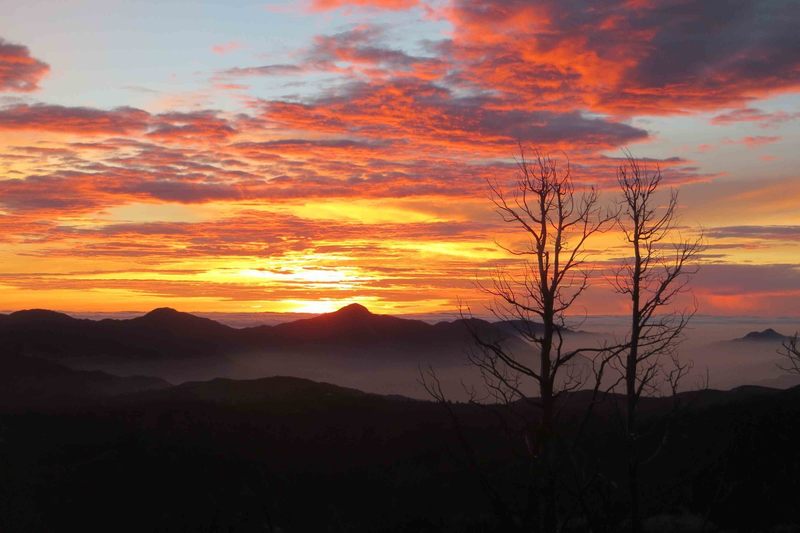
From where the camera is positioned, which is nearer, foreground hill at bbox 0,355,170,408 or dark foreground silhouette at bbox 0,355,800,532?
dark foreground silhouette at bbox 0,355,800,532

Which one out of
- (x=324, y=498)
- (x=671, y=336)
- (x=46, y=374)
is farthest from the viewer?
(x=46, y=374)

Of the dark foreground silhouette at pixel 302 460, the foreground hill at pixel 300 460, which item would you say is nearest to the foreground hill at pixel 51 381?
the dark foreground silhouette at pixel 302 460

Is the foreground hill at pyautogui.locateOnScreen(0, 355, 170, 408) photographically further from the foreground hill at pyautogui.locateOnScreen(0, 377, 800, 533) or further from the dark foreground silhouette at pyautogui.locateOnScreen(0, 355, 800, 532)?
the foreground hill at pyautogui.locateOnScreen(0, 377, 800, 533)

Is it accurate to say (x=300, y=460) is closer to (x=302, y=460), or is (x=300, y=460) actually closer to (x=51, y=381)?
(x=302, y=460)

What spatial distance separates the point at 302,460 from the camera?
56.4m

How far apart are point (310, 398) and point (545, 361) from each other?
65.1 meters

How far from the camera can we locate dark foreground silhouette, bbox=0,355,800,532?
39.8 metres

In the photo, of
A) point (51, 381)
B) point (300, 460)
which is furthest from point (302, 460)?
point (51, 381)

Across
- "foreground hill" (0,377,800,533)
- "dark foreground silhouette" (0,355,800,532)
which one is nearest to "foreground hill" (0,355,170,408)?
"dark foreground silhouette" (0,355,800,532)

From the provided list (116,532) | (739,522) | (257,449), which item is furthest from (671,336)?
(257,449)

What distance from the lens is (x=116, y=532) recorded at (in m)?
43.4

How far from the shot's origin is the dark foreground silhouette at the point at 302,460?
39812 mm

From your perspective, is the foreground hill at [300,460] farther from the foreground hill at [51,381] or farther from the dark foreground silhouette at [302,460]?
the foreground hill at [51,381]

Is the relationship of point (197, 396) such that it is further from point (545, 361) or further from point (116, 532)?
point (545, 361)
